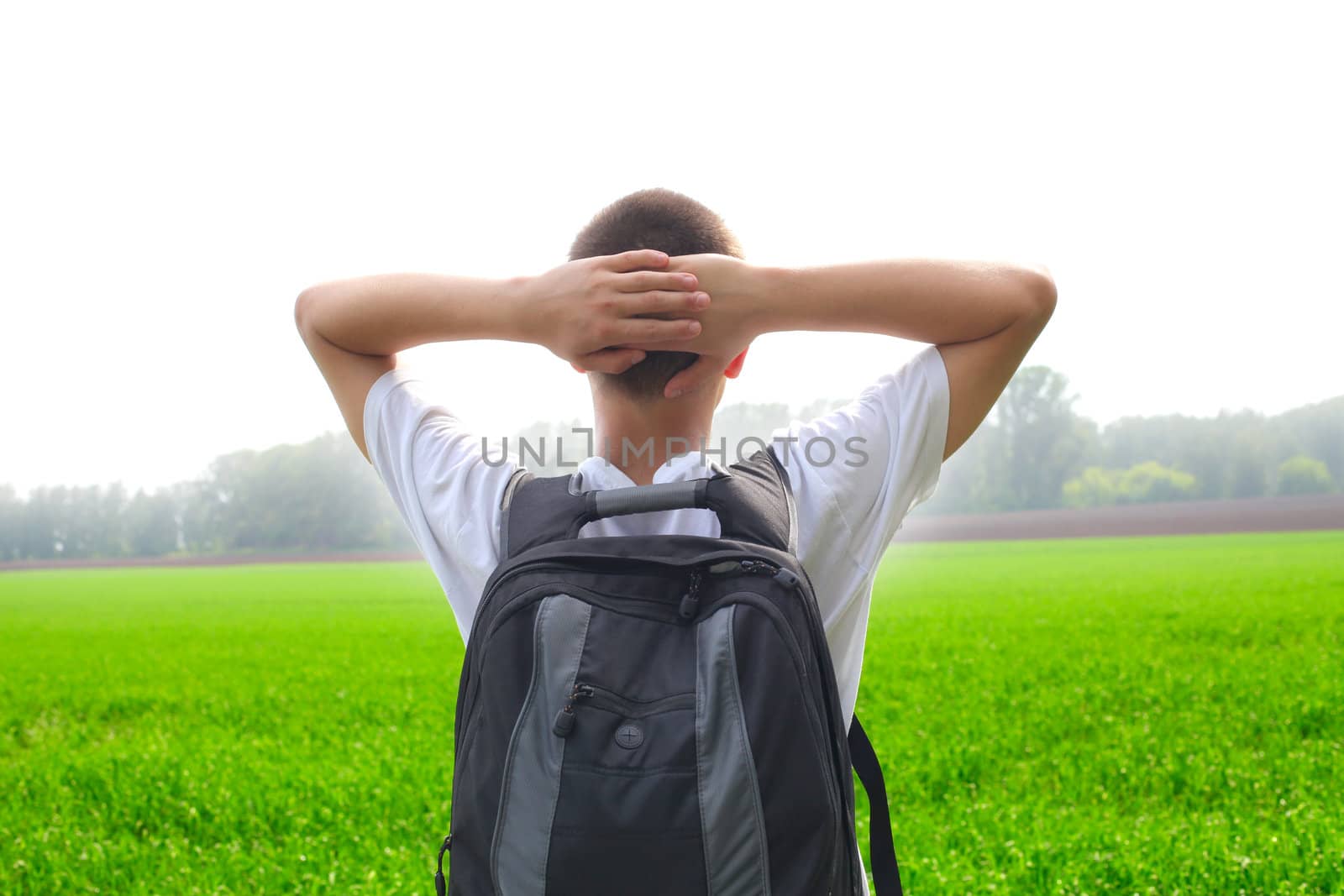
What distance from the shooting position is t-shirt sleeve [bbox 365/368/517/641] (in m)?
1.58

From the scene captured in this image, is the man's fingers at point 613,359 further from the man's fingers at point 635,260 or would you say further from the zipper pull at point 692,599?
the zipper pull at point 692,599

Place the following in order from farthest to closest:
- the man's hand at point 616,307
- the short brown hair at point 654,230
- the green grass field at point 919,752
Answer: the green grass field at point 919,752 → the short brown hair at point 654,230 → the man's hand at point 616,307

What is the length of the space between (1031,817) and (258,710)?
6925 mm

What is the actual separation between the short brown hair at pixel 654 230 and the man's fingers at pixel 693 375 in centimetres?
6

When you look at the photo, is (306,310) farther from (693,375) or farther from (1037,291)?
(1037,291)

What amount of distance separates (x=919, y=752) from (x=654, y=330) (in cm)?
533

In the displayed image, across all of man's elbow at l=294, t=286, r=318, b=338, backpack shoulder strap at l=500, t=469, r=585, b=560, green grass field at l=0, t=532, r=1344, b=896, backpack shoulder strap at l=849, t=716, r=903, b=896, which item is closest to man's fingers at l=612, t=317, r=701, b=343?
backpack shoulder strap at l=500, t=469, r=585, b=560

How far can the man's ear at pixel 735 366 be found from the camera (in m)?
1.68

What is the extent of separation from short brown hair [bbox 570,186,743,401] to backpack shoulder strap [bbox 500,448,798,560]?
224 millimetres

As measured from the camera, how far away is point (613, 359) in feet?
4.94

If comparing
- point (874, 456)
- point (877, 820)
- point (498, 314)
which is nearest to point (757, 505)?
point (874, 456)

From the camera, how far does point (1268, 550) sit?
28.8 metres

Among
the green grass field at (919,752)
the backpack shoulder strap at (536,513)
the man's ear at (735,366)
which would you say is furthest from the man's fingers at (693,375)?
the green grass field at (919,752)

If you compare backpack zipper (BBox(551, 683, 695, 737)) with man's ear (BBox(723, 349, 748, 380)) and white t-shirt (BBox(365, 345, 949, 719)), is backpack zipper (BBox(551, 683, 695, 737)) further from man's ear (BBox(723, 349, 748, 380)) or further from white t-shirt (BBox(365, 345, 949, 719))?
man's ear (BBox(723, 349, 748, 380))
